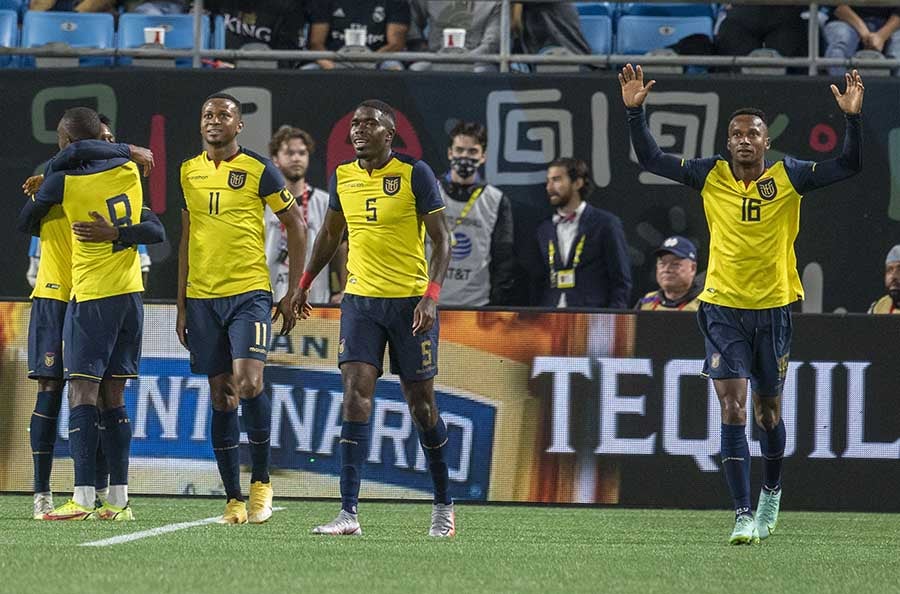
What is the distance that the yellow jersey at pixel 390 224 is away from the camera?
8141mm

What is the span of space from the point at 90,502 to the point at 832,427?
4919 mm

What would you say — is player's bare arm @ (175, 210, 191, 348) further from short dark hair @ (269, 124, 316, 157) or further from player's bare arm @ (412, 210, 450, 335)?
short dark hair @ (269, 124, 316, 157)

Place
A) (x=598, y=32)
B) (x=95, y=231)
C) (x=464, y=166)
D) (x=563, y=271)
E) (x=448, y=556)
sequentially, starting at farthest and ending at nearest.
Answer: (x=598, y=32), (x=464, y=166), (x=563, y=271), (x=95, y=231), (x=448, y=556)

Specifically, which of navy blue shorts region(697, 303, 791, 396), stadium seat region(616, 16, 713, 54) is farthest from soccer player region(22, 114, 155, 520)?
stadium seat region(616, 16, 713, 54)

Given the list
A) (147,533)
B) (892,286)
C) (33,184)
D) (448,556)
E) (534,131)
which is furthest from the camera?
(534,131)

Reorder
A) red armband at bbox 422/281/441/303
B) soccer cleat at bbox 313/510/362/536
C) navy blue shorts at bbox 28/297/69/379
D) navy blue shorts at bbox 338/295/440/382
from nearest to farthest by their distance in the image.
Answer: soccer cleat at bbox 313/510/362/536
red armband at bbox 422/281/441/303
navy blue shorts at bbox 338/295/440/382
navy blue shorts at bbox 28/297/69/379

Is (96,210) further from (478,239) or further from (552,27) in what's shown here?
(552,27)

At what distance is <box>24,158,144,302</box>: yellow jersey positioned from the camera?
870cm

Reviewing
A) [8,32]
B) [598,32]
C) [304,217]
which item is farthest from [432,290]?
[8,32]

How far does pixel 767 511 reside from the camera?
8.70 meters

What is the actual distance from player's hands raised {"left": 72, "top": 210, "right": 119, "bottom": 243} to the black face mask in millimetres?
3991

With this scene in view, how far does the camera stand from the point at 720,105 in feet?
42.4

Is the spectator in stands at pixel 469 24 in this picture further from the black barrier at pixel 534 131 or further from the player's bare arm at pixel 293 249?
the player's bare arm at pixel 293 249

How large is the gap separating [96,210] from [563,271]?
4255 mm
